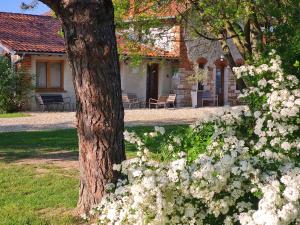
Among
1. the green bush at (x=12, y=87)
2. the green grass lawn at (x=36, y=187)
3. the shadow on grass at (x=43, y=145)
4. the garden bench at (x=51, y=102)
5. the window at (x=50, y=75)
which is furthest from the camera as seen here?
the window at (x=50, y=75)

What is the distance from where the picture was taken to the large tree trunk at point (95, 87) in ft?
17.8

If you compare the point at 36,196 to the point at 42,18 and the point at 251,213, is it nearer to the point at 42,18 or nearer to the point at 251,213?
the point at 251,213

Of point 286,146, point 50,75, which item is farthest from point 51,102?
point 286,146

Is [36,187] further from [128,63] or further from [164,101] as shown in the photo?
[164,101]

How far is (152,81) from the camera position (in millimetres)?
27672

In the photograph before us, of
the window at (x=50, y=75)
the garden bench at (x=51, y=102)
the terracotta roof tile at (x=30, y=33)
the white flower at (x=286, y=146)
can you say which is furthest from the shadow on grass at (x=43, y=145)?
the window at (x=50, y=75)

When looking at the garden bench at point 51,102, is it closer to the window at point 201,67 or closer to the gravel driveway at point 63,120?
the gravel driveway at point 63,120

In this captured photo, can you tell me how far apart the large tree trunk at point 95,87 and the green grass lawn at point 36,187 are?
678 millimetres

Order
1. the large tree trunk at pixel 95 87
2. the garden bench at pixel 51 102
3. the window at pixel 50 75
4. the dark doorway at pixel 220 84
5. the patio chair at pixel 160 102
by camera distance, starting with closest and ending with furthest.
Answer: the large tree trunk at pixel 95 87 → the garden bench at pixel 51 102 → the window at pixel 50 75 → the patio chair at pixel 160 102 → the dark doorway at pixel 220 84

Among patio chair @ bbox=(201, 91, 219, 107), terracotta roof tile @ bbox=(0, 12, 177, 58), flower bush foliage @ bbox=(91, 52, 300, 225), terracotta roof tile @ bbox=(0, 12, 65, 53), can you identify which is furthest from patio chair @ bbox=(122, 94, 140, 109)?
flower bush foliage @ bbox=(91, 52, 300, 225)

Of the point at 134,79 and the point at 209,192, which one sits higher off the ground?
the point at 134,79

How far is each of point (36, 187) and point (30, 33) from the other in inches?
700

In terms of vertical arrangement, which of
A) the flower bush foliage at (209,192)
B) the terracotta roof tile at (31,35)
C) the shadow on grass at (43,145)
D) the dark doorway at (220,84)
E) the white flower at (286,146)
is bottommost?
the shadow on grass at (43,145)

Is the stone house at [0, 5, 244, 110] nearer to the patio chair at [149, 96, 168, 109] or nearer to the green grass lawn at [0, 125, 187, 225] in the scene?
the patio chair at [149, 96, 168, 109]
